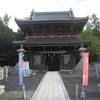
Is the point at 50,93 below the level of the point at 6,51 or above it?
below

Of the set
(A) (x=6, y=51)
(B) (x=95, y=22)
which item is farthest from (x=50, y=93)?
(B) (x=95, y=22)

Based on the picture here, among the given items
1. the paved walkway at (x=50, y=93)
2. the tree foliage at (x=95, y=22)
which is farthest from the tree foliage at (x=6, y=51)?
the tree foliage at (x=95, y=22)

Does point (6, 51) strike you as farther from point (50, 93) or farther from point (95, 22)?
point (95, 22)

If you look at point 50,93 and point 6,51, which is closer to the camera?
point 50,93

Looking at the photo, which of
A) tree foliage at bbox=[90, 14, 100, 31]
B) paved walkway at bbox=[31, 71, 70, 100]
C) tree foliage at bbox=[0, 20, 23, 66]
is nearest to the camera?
paved walkway at bbox=[31, 71, 70, 100]

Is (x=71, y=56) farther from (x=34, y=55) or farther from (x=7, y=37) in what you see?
(x=7, y=37)

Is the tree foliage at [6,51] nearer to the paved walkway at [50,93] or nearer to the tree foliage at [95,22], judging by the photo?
the paved walkway at [50,93]

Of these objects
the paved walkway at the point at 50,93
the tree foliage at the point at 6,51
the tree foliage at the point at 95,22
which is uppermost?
the tree foliage at the point at 95,22

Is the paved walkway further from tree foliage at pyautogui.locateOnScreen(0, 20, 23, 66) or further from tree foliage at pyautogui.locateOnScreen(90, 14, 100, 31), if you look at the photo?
tree foliage at pyautogui.locateOnScreen(90, 14, 100, 31)

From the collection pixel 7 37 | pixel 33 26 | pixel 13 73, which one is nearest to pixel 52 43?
pixel 33 26

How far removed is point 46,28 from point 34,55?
4.64 m

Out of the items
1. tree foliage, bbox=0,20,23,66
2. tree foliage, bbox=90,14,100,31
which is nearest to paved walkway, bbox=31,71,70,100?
tree foliage, bbox=0,20,23,66

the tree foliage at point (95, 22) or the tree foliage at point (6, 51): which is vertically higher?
the tree foliage at point (95, 22)

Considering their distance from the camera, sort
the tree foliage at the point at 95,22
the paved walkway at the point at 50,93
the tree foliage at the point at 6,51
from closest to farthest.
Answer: the paved walkway at the point at 50,93 → the tree foliage at the point at 6,51 → the tree foliage at the point at 95,22
